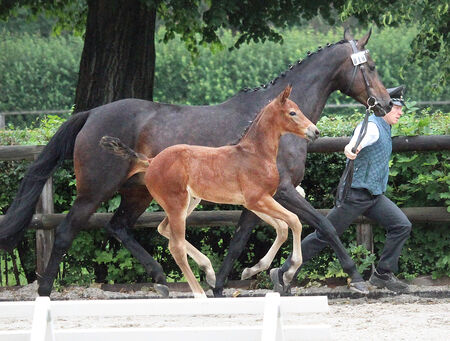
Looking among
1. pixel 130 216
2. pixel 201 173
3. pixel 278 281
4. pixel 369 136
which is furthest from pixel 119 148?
pixel 369 136

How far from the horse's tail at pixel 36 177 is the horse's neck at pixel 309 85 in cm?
145

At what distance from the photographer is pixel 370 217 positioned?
8.67 meters

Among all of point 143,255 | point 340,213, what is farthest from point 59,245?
point 340,213

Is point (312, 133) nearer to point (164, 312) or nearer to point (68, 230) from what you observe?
point (164, 312)

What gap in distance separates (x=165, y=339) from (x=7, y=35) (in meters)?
27.9

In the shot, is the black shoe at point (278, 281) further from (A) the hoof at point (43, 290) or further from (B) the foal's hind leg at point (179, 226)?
(A) the hoof at point (43, 290)

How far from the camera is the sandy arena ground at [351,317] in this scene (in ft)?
23.4

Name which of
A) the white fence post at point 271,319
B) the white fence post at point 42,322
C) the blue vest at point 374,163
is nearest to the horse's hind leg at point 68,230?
the blue vest at point 374,163

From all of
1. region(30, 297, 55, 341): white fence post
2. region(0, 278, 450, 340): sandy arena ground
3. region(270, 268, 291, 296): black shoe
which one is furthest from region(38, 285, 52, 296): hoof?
region(30, 297, 55, 341): white fence post

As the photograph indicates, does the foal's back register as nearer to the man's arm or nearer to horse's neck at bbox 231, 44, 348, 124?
the man's arm

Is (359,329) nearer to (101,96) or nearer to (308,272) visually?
(308,272)

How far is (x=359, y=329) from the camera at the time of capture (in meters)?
7.25

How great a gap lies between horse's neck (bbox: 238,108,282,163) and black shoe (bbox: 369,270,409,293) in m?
2.12

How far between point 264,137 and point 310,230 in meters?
2.79
